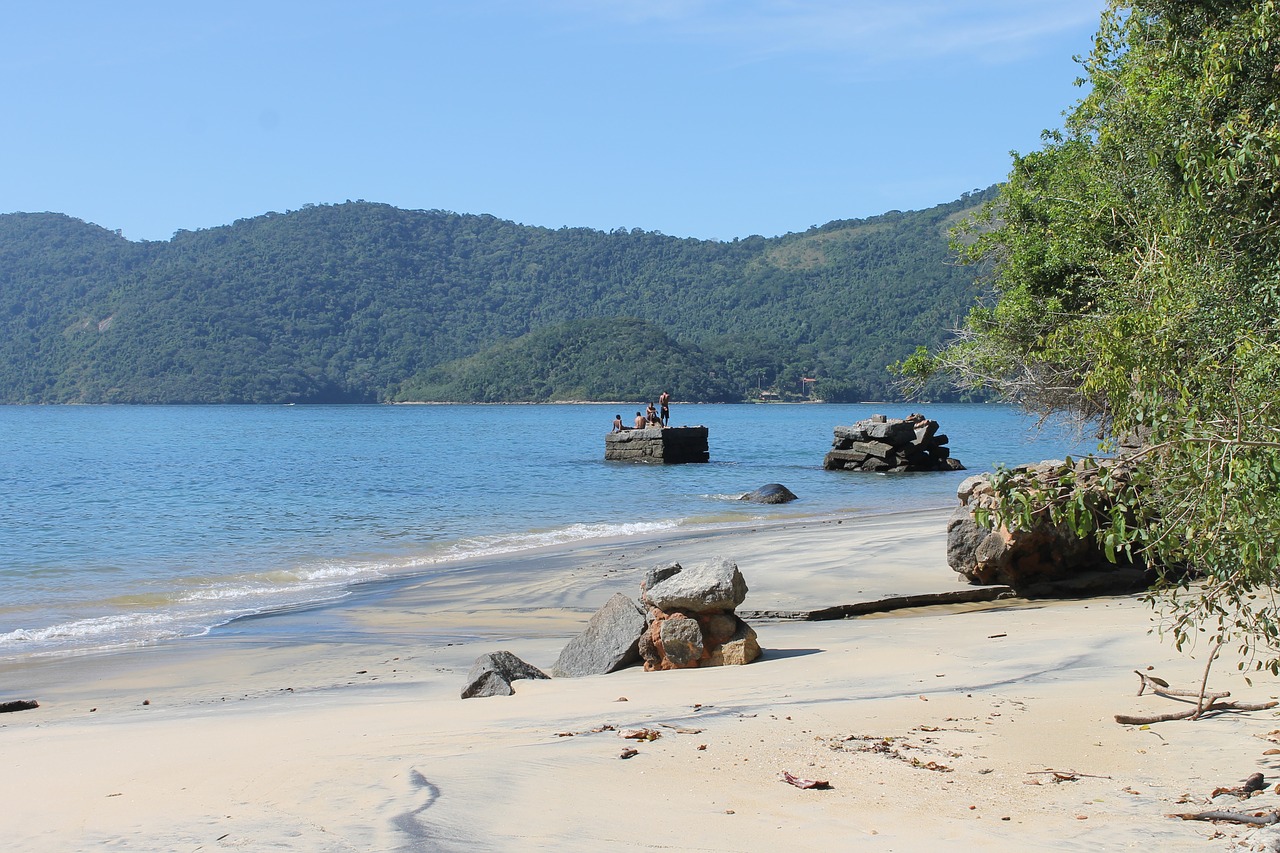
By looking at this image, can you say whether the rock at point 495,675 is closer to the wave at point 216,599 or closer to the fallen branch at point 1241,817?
the fallen branch at point 1241,817

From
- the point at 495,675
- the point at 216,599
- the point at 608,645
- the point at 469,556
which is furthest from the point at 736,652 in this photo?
the point at 469,556

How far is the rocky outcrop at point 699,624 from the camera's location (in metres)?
8.10

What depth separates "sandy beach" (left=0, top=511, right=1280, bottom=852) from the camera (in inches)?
173

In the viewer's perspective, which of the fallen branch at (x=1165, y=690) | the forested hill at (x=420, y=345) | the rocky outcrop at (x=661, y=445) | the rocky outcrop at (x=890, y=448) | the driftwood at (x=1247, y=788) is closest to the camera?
the driftwood at (x=1247, y=788)

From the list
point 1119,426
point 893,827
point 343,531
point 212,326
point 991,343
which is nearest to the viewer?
point 893,827

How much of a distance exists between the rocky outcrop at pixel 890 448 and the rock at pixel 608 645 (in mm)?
34966

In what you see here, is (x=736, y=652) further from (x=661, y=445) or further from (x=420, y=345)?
(x=420, y=345)

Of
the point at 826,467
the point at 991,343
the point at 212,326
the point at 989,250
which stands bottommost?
the point at 826,467

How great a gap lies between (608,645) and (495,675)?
3.62 ft

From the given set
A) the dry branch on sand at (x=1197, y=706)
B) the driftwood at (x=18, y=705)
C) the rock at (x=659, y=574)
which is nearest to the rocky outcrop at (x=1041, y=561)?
the rock at (x=659, y=574)

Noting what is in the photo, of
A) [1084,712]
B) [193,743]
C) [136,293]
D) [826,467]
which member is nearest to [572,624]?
[193,743]

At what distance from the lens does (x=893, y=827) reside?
14.2 feet

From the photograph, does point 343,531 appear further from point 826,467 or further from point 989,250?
point 826,467

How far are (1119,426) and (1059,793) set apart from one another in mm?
1762
